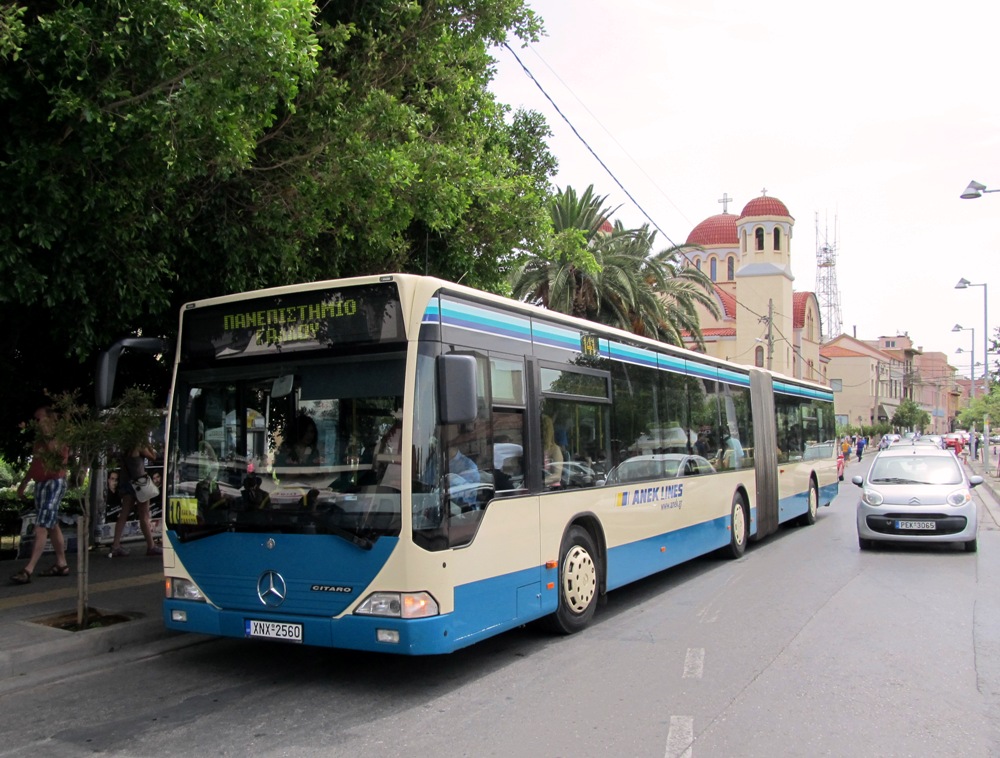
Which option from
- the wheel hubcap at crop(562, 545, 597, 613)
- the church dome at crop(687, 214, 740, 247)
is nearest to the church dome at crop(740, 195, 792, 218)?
the church dome at crop(687, 214, 740, 247)

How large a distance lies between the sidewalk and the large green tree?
250 centimetres

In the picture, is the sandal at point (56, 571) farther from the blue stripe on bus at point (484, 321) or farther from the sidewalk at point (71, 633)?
the blue stripe on bus at point (484, 321)

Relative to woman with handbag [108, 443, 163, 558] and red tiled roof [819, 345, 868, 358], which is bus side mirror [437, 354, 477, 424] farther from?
red tiled roof [819, 345, 868, 358]

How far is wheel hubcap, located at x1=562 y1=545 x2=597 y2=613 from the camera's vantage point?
784 cm

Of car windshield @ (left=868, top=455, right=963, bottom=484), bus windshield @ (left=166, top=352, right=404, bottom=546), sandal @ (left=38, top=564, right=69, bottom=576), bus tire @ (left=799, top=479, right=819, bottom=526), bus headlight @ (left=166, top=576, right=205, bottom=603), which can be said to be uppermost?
bus windshield @ (left=166, top=352, right=404, bottom=546)

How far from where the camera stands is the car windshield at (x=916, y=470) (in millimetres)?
13703

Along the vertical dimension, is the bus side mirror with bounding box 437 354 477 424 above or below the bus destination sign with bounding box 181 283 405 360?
below

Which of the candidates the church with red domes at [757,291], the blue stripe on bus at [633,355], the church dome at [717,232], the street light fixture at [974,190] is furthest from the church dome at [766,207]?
the blue stripe on bus at [633,355]

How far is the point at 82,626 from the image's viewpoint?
302 inches

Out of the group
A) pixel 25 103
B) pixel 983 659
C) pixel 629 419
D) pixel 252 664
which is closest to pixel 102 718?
pixel 252 664

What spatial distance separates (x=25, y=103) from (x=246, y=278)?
3001mm

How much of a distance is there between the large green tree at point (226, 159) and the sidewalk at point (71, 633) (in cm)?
250

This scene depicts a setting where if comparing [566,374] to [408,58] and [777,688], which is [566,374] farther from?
[408,58]

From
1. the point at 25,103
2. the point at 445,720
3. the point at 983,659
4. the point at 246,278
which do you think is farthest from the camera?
the point at 246,278
